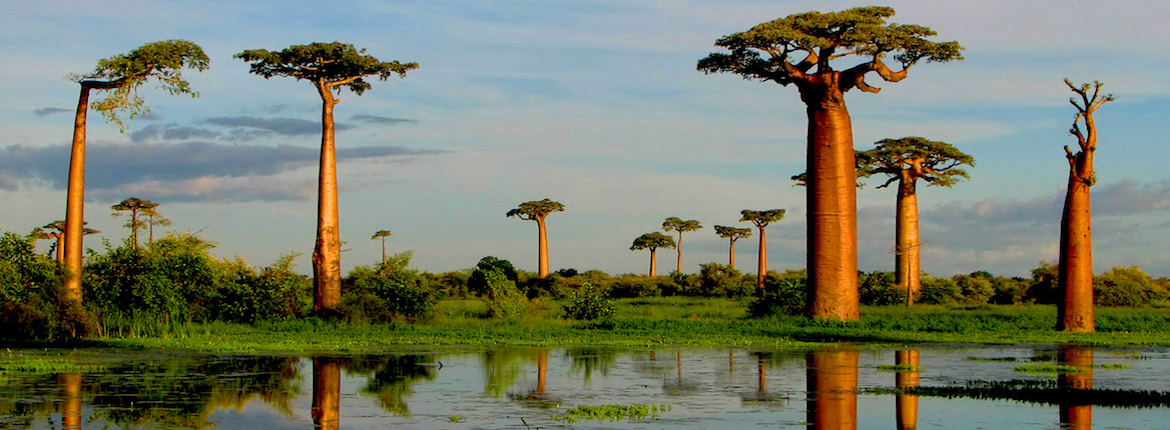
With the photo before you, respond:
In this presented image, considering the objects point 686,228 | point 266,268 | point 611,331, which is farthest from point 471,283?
point 611,331

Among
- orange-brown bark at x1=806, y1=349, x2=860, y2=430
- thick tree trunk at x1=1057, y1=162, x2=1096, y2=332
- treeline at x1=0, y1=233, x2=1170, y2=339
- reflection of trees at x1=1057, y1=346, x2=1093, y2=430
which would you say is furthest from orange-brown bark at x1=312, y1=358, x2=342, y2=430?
thick tree trunk at x1=1057, y1=162, x2=1096, y2=332

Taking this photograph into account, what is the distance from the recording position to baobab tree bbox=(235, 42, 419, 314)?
86.5ft

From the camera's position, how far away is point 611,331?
862 inches

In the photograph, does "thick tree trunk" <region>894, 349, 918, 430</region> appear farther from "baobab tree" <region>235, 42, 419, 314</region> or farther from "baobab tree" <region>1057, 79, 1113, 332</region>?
"baobab tree" <region>235, 42, 419, 314</region>

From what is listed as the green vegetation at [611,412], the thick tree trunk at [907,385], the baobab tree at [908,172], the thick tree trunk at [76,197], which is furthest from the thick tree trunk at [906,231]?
the green vegetation at [611,412]

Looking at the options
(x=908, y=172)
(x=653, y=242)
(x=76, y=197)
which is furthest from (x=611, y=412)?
(x=653, y=242)

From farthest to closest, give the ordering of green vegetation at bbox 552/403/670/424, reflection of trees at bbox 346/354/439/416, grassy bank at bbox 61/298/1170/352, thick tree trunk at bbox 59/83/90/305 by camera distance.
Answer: thick tree trunk at bbox 59/83/90/305, grassy bank at bbox 61/298/1170/352, reflection of trees at bbox 346/354/439/416, green vegetation at bbox 552/403/670/424

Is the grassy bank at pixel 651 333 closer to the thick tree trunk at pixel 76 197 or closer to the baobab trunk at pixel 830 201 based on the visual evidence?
the baobab trunk at pixel 830 201

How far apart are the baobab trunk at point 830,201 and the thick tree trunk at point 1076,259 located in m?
3.99

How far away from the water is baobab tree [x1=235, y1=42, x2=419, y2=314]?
10148mm

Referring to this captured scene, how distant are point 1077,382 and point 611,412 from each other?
529 cm

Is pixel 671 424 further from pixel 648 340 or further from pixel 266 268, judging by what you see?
pixel 266 268

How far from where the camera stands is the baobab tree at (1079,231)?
883 inches

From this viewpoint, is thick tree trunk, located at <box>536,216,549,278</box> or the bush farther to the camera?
thick tree trunk, located at <box>536,216,549,278</box>
